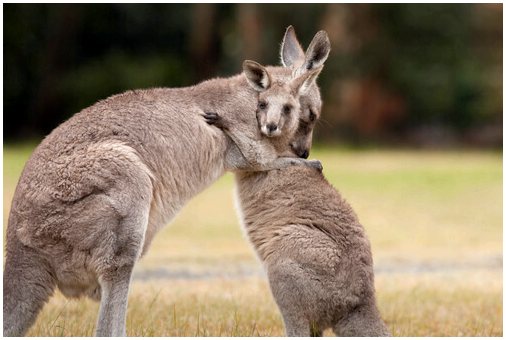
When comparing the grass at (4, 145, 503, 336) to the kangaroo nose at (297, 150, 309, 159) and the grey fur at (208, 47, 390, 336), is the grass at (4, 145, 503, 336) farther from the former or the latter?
the kangaroo nose at (297, 150, 309, 159)

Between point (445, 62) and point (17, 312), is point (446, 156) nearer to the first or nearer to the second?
point (445, 62)

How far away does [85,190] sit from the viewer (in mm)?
6766

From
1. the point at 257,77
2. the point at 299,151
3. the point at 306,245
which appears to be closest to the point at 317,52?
the point at 257,77

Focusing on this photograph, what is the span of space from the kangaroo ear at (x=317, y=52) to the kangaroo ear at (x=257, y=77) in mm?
385

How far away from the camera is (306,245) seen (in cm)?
713

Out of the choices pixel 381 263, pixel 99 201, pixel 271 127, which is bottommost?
pixel 381 263

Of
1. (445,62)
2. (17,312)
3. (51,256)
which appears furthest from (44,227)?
(445,62)

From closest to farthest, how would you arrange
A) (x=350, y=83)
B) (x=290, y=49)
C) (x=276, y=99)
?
(x=276, y=99), (x=290, y=49), (x=350, y=83)

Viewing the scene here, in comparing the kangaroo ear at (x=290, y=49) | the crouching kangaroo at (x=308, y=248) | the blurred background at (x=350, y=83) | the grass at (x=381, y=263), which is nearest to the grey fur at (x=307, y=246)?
the crouching kangaroo at (x=308, y=248)

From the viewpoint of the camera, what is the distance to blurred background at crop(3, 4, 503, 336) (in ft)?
76.1

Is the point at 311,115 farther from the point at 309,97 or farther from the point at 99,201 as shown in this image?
the point at 99,201

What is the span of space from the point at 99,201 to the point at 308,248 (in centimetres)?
170

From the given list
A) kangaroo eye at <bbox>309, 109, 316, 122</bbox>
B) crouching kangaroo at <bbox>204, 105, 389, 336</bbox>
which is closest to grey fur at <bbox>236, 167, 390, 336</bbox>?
crouching kangaroo at <bbox>204, 105, 389, 336</bbox>

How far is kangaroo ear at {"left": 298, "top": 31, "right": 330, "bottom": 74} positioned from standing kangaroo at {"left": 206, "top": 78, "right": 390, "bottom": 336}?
42 centimetres
